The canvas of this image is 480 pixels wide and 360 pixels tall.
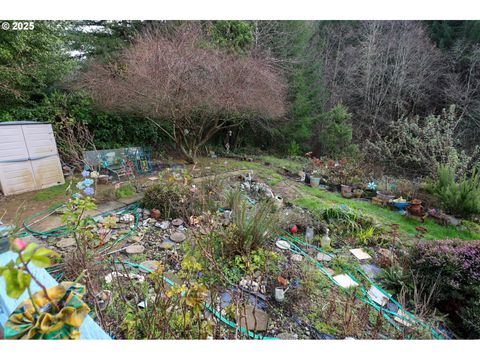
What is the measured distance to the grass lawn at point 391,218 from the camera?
3.42 meters

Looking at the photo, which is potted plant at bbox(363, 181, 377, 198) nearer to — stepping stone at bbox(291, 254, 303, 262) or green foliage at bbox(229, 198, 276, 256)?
stepping stone at bbox(291, 254, 303, 262)

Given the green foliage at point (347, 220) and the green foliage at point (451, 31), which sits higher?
the green foliage at point (451, 31)

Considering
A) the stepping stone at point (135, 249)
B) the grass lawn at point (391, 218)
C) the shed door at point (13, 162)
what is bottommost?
the grass lawn at point (391, 218)

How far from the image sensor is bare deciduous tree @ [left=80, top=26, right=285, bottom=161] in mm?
4199

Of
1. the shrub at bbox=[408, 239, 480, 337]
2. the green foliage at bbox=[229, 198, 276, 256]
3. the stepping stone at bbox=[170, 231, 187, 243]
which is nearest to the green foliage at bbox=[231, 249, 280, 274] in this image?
the green foliage at bbox=[229, 198, 276, 256]

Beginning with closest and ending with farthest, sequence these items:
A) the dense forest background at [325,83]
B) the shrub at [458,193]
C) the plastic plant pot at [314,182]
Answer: the shrub at [458,193]
the dense forest background at [325,83]
the plastic plant pot at [314,182]

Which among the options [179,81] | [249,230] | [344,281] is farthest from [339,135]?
[249,230]

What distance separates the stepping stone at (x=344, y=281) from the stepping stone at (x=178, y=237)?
1649 mm

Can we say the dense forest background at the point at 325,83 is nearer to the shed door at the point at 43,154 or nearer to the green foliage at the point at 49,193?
the shed door at the point at 43,154

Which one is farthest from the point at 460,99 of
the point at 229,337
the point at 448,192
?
the point at 229,337

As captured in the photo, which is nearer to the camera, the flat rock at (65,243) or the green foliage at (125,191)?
the flat rock at (65,243)

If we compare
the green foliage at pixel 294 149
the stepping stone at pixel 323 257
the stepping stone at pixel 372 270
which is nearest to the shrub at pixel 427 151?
the green foliage at pixel 294 149
